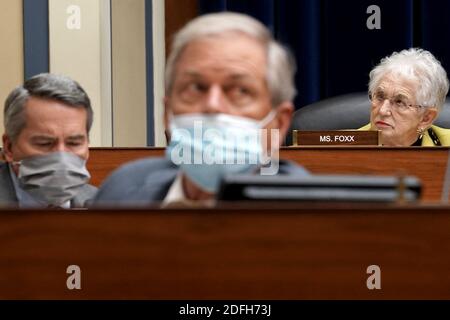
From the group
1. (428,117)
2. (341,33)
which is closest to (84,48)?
(341,33)

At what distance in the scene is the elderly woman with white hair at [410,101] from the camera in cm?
→ 291

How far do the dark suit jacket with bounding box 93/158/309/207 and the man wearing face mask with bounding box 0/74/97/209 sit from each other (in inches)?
6.6

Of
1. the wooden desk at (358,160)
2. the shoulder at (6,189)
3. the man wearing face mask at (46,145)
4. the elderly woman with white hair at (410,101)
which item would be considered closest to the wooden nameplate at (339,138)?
the wooden desk at (358,160)

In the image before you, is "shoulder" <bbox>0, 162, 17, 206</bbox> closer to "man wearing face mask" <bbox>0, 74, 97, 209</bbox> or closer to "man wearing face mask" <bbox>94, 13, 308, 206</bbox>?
"man wearing face mask" <bbox>0, 74, 97, 209</bbox>

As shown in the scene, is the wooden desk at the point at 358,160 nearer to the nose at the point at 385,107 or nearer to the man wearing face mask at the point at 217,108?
the nose at the point at 385,107

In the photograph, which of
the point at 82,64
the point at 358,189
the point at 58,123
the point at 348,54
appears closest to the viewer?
the point at 358,189

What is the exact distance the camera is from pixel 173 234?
105cm

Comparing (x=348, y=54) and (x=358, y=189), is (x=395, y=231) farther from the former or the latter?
(x=348, y=54)

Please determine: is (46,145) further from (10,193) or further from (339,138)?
(339,138)

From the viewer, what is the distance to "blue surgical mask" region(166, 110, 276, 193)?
1.25m

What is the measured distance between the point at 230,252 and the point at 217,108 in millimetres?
270

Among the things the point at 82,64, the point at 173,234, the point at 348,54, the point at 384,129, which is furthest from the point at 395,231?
the point at 348,54

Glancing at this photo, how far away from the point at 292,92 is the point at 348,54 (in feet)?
10.6

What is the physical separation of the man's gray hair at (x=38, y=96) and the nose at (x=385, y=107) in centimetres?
149
